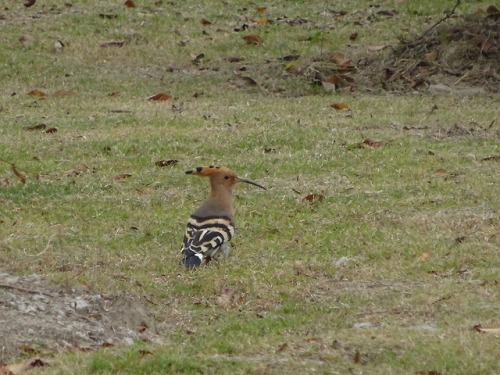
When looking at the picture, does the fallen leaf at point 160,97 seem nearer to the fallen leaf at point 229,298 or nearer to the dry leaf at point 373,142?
the dry leaf at point 373,142

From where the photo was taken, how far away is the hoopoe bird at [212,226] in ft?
28.8

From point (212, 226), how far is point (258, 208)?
185 centimetres

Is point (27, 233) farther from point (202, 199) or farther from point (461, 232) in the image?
point (461, 232)

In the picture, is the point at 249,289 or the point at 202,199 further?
the point at 202,199

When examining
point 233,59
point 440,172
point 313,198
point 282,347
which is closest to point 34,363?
point 282,347

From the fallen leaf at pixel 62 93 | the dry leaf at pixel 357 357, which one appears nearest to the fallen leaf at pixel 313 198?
the dry leaf at pixel 357 357

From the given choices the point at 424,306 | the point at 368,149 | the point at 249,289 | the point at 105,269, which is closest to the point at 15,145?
the point at 368,149

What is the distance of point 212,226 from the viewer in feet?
29.5

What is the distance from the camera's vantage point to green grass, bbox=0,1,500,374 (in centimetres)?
698

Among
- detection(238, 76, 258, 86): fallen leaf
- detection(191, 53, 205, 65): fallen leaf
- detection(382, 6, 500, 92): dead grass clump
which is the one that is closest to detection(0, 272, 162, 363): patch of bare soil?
detection(238, 76, 258, 86): fallen leaf

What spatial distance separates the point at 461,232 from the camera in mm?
9680

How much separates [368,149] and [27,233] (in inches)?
170

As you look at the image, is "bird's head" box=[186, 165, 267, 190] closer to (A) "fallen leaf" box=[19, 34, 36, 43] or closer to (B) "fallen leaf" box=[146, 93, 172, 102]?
(B) "fallen leaf" box=[146, 93, 172, 102]

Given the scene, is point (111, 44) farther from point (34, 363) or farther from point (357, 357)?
point (357, 357)
